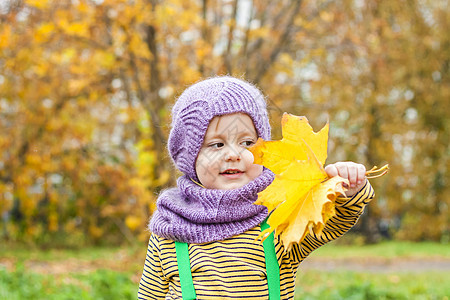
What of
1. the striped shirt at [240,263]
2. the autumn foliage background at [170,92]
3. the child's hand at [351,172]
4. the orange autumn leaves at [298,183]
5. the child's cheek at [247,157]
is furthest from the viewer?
the autumn foliage background at [170,92]

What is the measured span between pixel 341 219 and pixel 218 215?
15.7 inches

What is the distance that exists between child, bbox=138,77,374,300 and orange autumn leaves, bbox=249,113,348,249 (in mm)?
245

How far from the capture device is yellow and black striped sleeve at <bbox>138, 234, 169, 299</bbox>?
193cm

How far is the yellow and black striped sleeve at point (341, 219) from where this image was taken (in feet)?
5.28

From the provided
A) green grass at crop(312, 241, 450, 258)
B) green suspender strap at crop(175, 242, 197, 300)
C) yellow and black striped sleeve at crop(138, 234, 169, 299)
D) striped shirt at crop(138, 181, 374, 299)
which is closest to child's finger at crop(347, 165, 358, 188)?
striped shirt at crop(138, 181, 374, 299)

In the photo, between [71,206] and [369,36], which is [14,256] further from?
[369,36]

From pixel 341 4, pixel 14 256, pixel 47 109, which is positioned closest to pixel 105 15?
pixel 341 4

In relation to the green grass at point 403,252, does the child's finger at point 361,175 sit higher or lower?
lower

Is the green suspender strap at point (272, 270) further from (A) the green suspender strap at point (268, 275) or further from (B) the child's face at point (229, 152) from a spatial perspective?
(B) the child's face at point (229, 152)

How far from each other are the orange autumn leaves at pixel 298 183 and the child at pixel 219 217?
0.80 ft

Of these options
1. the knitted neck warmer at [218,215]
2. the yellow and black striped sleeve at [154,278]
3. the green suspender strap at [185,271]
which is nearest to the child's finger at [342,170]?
the knitted neck warmer at [218,215]

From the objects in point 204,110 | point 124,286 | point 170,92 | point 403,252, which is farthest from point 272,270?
point 403,252

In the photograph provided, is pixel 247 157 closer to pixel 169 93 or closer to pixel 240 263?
pixel 240 263

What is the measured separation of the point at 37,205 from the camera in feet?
37.8
